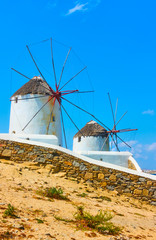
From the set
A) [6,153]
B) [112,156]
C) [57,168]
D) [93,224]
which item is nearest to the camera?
[93,224]

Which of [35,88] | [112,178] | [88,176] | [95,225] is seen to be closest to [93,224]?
[95,225]

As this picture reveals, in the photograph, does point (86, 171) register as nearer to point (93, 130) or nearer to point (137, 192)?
point (137, 192)

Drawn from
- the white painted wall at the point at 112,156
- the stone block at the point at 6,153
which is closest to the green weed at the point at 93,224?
the stone block at the point at 6,153

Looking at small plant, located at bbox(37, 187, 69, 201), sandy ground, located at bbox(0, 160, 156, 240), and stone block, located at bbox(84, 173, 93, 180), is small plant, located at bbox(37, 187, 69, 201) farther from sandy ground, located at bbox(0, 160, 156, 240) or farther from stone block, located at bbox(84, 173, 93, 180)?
stone block, located at bbox(84, 173, 93, 180)

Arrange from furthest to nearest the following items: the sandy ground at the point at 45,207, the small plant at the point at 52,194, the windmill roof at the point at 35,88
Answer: the windmill roof at the point at 35,88
the small plant at the point at 52,194
the sandy ground at the point at 45,207

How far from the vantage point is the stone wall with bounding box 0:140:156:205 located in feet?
26.4

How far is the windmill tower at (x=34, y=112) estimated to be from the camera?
44.6 feet

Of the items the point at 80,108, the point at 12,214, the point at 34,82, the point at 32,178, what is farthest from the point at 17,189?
the point at 34,82

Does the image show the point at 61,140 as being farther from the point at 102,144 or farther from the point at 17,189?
the point at 17,189

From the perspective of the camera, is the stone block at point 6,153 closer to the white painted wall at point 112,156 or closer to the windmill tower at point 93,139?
the white painted wall at point 112,156

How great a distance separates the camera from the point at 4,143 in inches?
327

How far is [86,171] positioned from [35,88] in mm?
7929

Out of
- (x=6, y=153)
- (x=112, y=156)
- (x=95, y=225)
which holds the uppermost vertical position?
(x=6, y=153)

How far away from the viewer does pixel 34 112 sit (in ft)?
45.1
